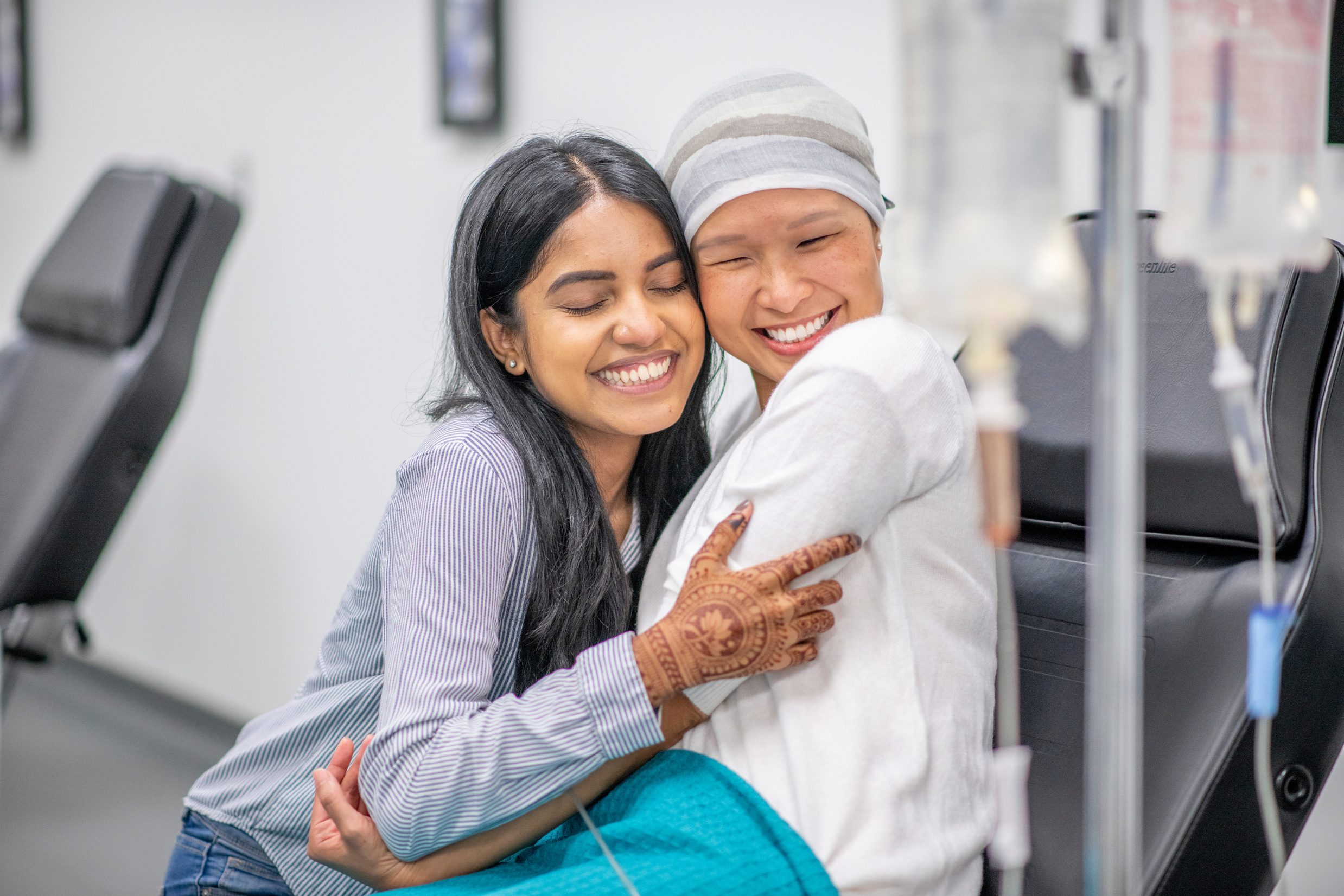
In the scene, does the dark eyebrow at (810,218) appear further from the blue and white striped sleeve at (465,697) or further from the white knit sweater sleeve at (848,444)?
the blue and white striped sleeve at (465,697)

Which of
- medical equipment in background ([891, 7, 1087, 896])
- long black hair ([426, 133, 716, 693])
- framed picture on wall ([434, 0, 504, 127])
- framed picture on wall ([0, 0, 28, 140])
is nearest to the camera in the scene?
medical equipment in background ([891, 7, 1087, 896])

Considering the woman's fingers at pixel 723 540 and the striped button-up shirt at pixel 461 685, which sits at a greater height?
the woman's fingers at pixel 723 540

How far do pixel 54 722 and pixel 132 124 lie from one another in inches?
66.1

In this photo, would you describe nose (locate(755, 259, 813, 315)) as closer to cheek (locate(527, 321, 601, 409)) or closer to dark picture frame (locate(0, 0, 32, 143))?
cheek (locate(527, 321, 601, 409))

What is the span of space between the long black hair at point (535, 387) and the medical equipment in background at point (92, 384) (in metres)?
1.08

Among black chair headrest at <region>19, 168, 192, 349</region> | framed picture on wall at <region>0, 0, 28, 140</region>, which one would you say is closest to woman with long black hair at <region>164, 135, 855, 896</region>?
black chair headrest at <region>19, 168, 192, 349</region>

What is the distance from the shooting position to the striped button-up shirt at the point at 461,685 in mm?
981

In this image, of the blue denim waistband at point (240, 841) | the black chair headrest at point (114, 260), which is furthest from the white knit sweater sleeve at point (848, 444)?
the black chair headrest at point (114, 260)

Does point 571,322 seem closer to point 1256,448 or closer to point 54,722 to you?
point 1256,448

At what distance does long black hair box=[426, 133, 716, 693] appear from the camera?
1.18 metres

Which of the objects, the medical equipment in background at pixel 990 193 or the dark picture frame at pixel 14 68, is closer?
the medical equipment in background at pixel 990 193

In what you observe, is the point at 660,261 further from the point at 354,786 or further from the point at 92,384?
the point at 92,384

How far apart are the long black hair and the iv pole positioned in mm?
626

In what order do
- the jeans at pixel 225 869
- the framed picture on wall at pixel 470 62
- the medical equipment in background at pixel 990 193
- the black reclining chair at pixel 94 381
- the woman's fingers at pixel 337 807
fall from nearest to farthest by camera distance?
the medical equipment in background at pixel 990 193, the woman's fingers at pixel 337 807, the jeans at pixel 225 869, the black reclining chair at pixel 94 381, the framed picture on wall at pixel 470 62
